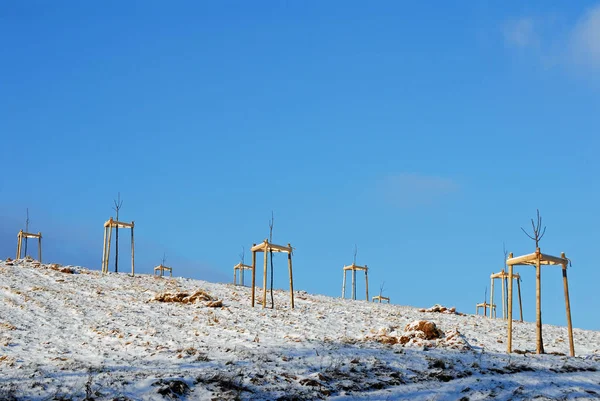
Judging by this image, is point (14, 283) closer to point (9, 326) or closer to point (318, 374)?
point (9, 326)

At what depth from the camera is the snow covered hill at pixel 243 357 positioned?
1167 cm

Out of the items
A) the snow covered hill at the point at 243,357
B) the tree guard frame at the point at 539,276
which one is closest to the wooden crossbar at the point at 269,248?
the snow covered hill at the point at 243,357

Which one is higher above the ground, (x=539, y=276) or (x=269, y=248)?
(x=269, y=248)

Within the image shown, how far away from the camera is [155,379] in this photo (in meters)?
11.6

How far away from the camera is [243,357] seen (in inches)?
576

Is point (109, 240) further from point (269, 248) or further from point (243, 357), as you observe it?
point (243, 357)

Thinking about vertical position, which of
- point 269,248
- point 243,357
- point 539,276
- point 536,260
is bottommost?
point 243,357

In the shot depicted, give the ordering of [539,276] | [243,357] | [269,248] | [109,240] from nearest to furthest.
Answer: [243,357] < [539,276] < [269,248] < [109,240]

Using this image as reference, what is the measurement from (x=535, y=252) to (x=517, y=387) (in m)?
7.20

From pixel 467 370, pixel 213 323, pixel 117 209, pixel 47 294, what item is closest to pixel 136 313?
pixel 213 323

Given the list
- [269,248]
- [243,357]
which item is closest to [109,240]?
[269,248]

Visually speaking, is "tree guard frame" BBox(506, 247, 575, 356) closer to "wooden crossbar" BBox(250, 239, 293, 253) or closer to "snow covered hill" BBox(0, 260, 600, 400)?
"snow covered hill" BBox(0, 260, 600, 400)

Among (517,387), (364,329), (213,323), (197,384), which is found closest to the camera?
(197,384)

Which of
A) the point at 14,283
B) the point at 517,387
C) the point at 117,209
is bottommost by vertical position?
the point at 517,387
